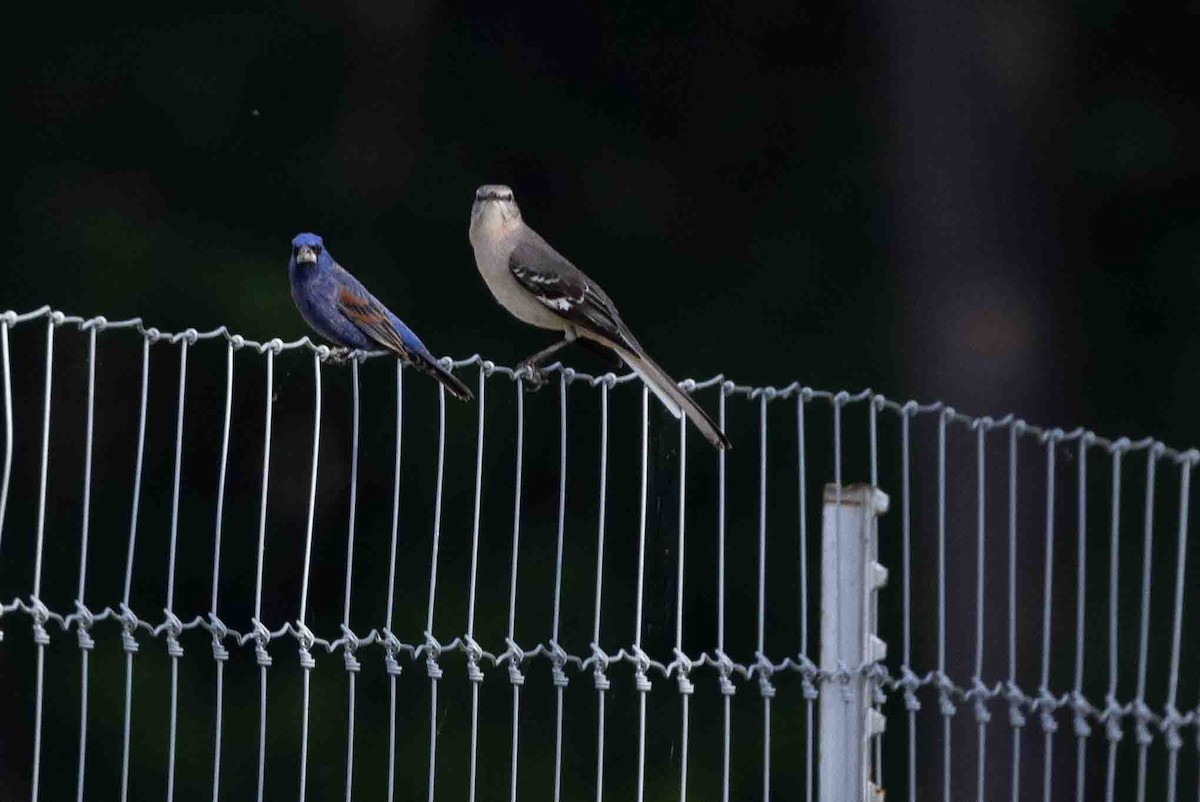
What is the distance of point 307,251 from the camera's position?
5.59m

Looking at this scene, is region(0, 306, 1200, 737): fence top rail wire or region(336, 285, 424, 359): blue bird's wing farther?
Answer: region(336, 285, 424, 359): blue bird's wing

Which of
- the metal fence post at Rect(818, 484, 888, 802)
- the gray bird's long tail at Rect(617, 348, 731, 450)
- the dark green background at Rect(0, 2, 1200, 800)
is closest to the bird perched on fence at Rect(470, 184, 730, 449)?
the gray bird's long tail at Rect(617, 348, 731, 450)

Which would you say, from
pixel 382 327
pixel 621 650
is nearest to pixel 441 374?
pixel 382 327

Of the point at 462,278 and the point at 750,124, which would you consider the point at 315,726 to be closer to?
the point at 462,278

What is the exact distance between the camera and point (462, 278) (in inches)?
441

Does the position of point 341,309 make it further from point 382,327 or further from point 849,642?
point 849,642

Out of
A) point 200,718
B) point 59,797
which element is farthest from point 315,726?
point 59,797

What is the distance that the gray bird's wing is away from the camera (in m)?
5.57

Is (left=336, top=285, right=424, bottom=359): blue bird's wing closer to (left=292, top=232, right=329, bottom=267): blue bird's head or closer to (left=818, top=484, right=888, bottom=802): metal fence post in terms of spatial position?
(left=292, top=232, right=329, bottom=267): blue bird's head

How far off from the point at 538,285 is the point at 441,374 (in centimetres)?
94

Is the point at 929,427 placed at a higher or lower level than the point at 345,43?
lower

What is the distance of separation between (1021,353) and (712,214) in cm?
182

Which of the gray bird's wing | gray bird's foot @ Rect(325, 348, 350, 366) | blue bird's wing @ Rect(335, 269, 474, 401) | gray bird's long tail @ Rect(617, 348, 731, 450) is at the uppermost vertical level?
the gray bird's wing

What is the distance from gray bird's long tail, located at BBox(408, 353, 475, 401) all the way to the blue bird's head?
0.69m
